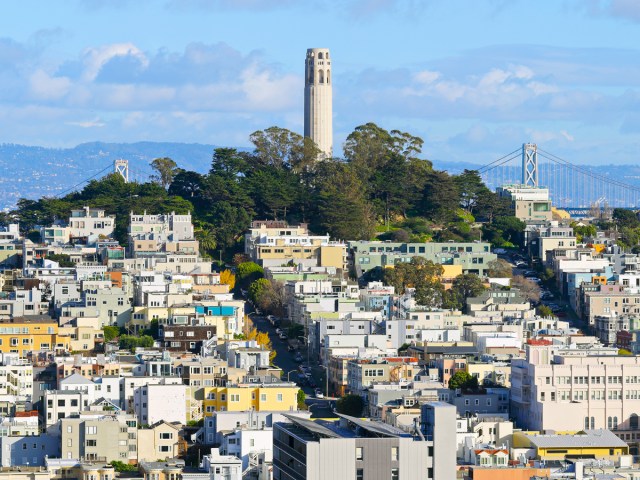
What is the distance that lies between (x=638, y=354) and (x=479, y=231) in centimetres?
2574

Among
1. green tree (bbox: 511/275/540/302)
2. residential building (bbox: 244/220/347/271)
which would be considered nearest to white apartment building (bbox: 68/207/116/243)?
residential building (bbox: 244/220/347/271)

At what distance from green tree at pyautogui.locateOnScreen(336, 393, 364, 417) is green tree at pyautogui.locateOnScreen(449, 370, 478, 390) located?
2520mm

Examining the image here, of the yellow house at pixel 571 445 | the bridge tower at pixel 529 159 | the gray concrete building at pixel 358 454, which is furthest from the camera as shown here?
the bridge tower at pixel 529 159

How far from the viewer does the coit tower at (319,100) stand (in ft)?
310

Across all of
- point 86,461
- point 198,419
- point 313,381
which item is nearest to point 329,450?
point 86,461

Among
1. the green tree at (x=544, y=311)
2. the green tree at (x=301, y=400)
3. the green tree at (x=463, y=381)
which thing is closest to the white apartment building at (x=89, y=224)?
the green tree at (x=544, y=311)

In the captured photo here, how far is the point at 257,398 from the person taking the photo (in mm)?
57250

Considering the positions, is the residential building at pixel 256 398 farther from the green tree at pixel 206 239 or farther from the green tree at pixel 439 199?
the green tree at pixel 439 199

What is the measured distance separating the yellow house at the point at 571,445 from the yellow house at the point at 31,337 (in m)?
17.1

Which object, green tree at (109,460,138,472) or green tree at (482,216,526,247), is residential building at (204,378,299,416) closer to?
green tree at (109,460,138,472)

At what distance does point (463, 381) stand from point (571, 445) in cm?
846

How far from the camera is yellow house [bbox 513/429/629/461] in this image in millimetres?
52562

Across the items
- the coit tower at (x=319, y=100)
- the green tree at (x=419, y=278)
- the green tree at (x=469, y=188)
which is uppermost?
the coit tower at (x=319, y=100)

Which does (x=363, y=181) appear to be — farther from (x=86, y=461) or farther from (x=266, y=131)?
(x=86, y=461)
